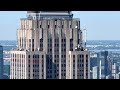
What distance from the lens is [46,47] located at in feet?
68.0

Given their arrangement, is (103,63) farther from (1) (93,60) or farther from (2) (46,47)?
(2) (46,47)

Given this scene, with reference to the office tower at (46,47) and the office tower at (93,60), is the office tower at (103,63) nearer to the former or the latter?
the office tower at (93,60)

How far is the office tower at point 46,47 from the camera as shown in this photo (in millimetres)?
19703

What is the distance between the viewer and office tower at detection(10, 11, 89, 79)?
19703mm

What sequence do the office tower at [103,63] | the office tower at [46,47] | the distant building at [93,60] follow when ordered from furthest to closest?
the office tower at [46,47] → the distant building at [93,60] → the office tower at [103,63]

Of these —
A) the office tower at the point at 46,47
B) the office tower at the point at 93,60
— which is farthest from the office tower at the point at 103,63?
the office tower at the point at 46,47

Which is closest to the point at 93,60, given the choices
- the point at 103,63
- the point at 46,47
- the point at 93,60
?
the point at 93,60

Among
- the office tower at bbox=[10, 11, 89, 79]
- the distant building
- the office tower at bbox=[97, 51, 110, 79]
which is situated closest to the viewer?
the office tower at bbox=[97, 51, 110, 79]

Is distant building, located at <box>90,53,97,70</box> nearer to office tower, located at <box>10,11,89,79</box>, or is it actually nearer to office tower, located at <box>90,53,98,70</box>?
office tower, located at <box>90,53,98,70</box>

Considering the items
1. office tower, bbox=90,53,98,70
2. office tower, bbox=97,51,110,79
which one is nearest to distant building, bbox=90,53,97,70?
office tower, bbox=90,53,98,70

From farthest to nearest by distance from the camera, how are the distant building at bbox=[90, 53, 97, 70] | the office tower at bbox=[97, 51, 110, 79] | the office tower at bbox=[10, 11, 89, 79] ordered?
the office tower at bbox=[10, 11, 89, 79] → the distant building at bbox=[90, 53, 97, 70] → the office tower at bbox=[97, 51, 110, 79]

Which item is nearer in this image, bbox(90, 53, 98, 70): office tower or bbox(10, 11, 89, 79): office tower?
bbox(90, 53, 98, 70): office tower

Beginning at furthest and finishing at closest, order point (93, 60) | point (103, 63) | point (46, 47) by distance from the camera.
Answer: point (46, 47) → point (93, 60) → point (103, 63)
